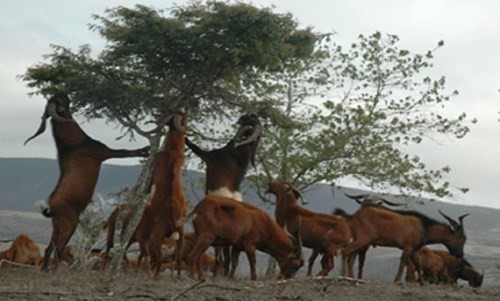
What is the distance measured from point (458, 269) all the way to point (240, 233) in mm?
7347

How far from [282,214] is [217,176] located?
1.51 metres

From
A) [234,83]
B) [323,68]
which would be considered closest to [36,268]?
[234,83]

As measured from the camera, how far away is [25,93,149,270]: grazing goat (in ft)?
51.0

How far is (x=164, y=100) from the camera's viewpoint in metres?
21.9

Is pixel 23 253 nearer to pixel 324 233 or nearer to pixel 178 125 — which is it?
pixel 178 125

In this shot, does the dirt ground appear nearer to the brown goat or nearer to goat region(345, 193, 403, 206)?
the brown goat

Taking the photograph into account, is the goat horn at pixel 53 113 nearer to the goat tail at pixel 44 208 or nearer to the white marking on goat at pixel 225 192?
the goat tail at pixel 44 208

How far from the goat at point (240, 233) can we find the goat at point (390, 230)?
4.96ft

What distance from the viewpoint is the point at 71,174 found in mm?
15789

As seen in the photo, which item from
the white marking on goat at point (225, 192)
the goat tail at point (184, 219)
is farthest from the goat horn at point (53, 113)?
the goat tail at point (184, 219)

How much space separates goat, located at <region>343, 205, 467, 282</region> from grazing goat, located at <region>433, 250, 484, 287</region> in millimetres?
2290

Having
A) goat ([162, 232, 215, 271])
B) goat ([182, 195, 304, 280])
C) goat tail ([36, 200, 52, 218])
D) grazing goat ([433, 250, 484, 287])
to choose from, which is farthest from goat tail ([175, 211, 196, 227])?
grazing goat ([433, 250, 484, 287])

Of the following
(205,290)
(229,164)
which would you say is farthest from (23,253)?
(205,290)

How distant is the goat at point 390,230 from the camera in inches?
632
